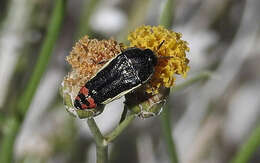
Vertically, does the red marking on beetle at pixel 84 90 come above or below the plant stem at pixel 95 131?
above

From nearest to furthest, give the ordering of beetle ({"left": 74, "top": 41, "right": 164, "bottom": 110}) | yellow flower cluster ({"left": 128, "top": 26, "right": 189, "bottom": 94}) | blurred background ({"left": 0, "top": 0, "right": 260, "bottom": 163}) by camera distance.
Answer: beetle ({"left": 74, "top": 41, "right": 164, "bottom": 110}) < yellow flower cluster ({"left": 128, "top": 26, "right": 189, "bottom": 94}) < blurred background ({"left": 0, "top": 0, "right": 260, "bottom": 163})

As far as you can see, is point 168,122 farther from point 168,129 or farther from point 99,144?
point 99,144

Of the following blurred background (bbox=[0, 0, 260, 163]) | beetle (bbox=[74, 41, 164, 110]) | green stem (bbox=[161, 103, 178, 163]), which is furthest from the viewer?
blurred background (bbox=[0, 0, 260, 163])

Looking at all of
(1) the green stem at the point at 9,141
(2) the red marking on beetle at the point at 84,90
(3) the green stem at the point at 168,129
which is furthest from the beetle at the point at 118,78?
(1) the green stem at the point at 9,141

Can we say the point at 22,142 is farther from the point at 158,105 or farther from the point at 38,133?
the point at 158,105

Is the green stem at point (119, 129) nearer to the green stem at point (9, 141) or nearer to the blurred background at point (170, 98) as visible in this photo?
the green stem at point (9, 141)

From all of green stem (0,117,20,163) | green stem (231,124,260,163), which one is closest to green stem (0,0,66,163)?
green stem (0,117,20,163)

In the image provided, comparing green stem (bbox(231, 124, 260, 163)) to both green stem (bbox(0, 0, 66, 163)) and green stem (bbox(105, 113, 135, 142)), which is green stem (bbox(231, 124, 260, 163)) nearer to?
green stem (bbox(105, 113, 135, 142))
